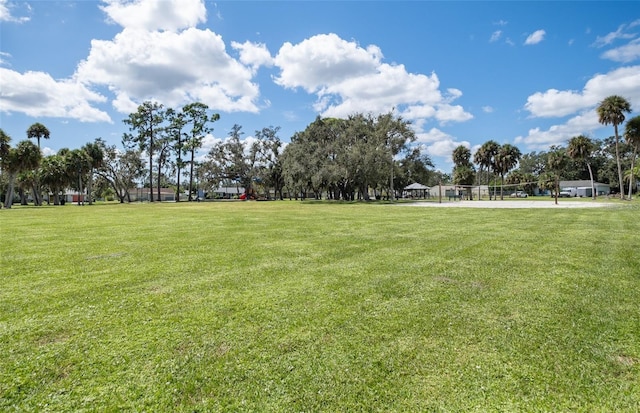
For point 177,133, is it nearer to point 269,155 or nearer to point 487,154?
point 269,155

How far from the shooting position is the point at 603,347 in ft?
10.1

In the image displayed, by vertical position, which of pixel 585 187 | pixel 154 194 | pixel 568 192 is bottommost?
pixel 568 192

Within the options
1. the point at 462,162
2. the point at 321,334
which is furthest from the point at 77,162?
the point at 462,162

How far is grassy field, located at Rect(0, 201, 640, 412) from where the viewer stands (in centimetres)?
240

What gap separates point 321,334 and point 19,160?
45.0m

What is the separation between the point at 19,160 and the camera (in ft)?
114

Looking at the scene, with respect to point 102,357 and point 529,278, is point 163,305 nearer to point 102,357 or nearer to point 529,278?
point 102,357

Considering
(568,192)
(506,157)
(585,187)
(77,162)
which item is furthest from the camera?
(568,192)

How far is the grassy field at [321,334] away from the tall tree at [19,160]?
3852 centimetres

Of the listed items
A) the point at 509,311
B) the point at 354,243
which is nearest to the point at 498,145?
the point at 354,243

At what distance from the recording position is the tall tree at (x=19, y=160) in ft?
112

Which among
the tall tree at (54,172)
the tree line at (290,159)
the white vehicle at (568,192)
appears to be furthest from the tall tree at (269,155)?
the white vehicle at (568,192)

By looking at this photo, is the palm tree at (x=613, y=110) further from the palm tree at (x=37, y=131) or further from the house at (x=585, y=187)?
the palm tree at (x=37, y=131)

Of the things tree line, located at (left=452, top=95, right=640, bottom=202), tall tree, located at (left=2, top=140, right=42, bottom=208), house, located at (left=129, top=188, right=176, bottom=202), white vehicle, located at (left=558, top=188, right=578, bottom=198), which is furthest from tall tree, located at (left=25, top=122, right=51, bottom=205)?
white vehicle, located at (left=558, top=188, right=578, bottom=198)
